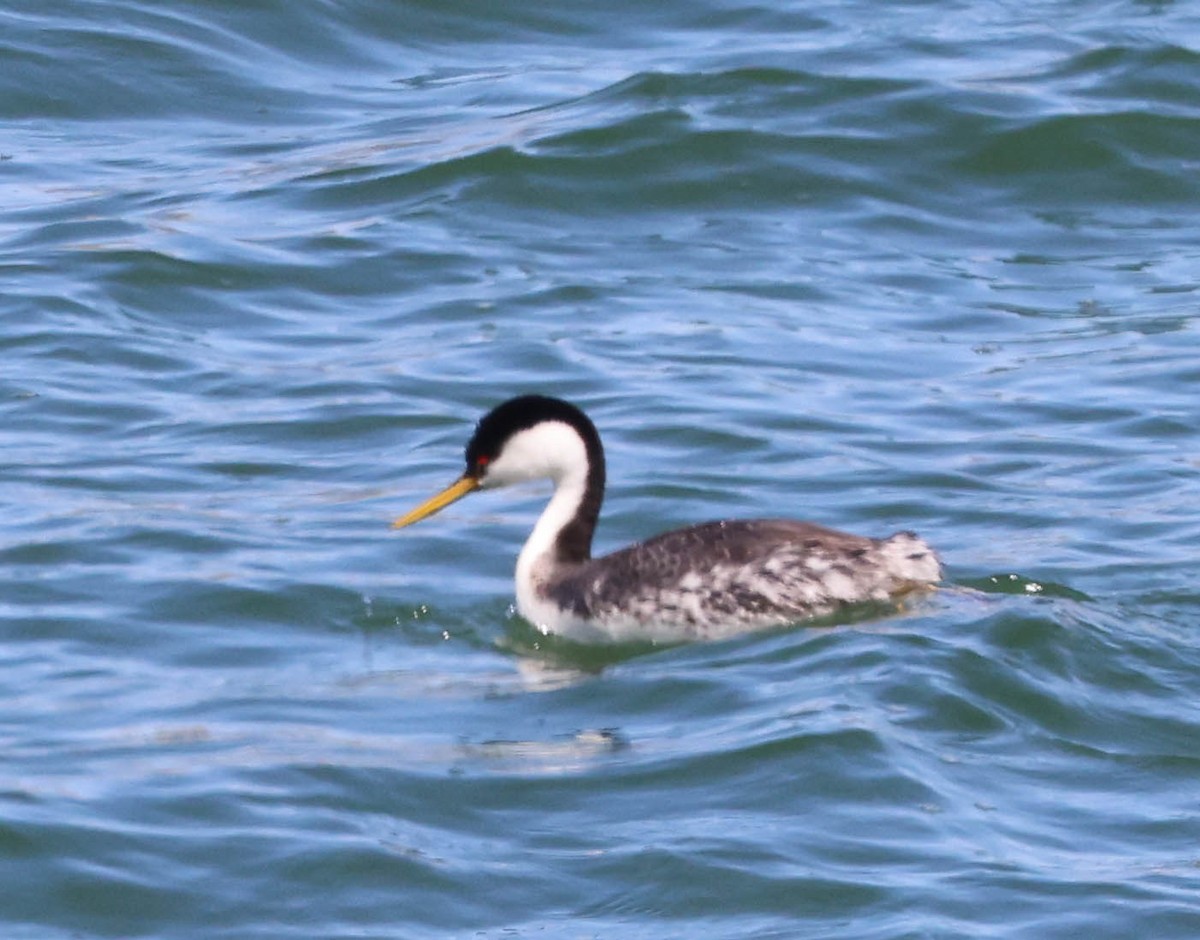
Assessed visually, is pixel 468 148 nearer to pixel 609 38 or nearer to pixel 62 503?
pixel 609 38

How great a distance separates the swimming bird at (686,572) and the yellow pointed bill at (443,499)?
25 centimetres

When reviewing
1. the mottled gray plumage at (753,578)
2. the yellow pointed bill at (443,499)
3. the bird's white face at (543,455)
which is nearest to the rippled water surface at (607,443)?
the mottled gray plumage at (753,578)

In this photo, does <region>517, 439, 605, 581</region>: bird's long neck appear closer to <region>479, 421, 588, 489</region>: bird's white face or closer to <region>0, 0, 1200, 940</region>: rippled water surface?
<region>479, 421, 588, 489</region>: bird's white face

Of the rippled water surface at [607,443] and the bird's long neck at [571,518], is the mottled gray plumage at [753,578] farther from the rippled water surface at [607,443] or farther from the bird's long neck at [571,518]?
the bird's long neck at [571,518]

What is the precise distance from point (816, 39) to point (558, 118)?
2858mm

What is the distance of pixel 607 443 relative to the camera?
1270cm

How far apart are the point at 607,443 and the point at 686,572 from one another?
112 inches

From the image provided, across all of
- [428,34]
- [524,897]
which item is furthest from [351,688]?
[428,34]

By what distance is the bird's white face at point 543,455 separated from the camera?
10547 millimetres

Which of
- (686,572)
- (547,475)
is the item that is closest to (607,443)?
(547,475)

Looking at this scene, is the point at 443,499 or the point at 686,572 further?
the point at 443,499

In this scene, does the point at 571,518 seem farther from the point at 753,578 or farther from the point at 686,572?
the point at 753,578

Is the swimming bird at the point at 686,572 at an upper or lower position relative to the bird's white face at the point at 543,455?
lower

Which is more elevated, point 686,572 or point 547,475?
point 547,475
